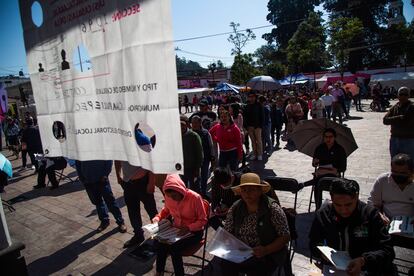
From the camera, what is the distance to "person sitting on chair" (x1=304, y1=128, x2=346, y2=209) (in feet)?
15.7

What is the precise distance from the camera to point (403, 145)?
5340mm

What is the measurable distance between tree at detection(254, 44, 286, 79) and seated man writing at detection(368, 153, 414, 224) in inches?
1747

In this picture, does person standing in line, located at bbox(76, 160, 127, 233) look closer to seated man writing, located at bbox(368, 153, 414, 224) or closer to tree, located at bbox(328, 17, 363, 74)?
seated man writing, located at bbox(368, 153, 414, 224)

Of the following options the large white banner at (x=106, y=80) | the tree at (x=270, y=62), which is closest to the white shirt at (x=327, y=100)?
the large white banner at (x=106, y=80)

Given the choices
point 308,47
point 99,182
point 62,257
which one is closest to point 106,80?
point 99,182

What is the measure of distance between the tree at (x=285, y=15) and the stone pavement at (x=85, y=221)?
5301 cm

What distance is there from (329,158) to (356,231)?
2405 millimetres

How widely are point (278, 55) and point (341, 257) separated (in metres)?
59.3

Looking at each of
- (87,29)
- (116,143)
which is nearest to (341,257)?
(116,143)

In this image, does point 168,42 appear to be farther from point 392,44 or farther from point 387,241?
→ point 392,44

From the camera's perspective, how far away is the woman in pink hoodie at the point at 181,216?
3504 millimetres

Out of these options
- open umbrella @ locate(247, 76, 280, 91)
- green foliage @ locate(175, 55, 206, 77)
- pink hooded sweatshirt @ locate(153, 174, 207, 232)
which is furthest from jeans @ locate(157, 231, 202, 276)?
green foliage @ locate(175, 55, 206, 77)

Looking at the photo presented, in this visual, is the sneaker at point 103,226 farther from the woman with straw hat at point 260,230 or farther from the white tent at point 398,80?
the white tent at point 398,80

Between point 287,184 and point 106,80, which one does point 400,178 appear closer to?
point 287,184
